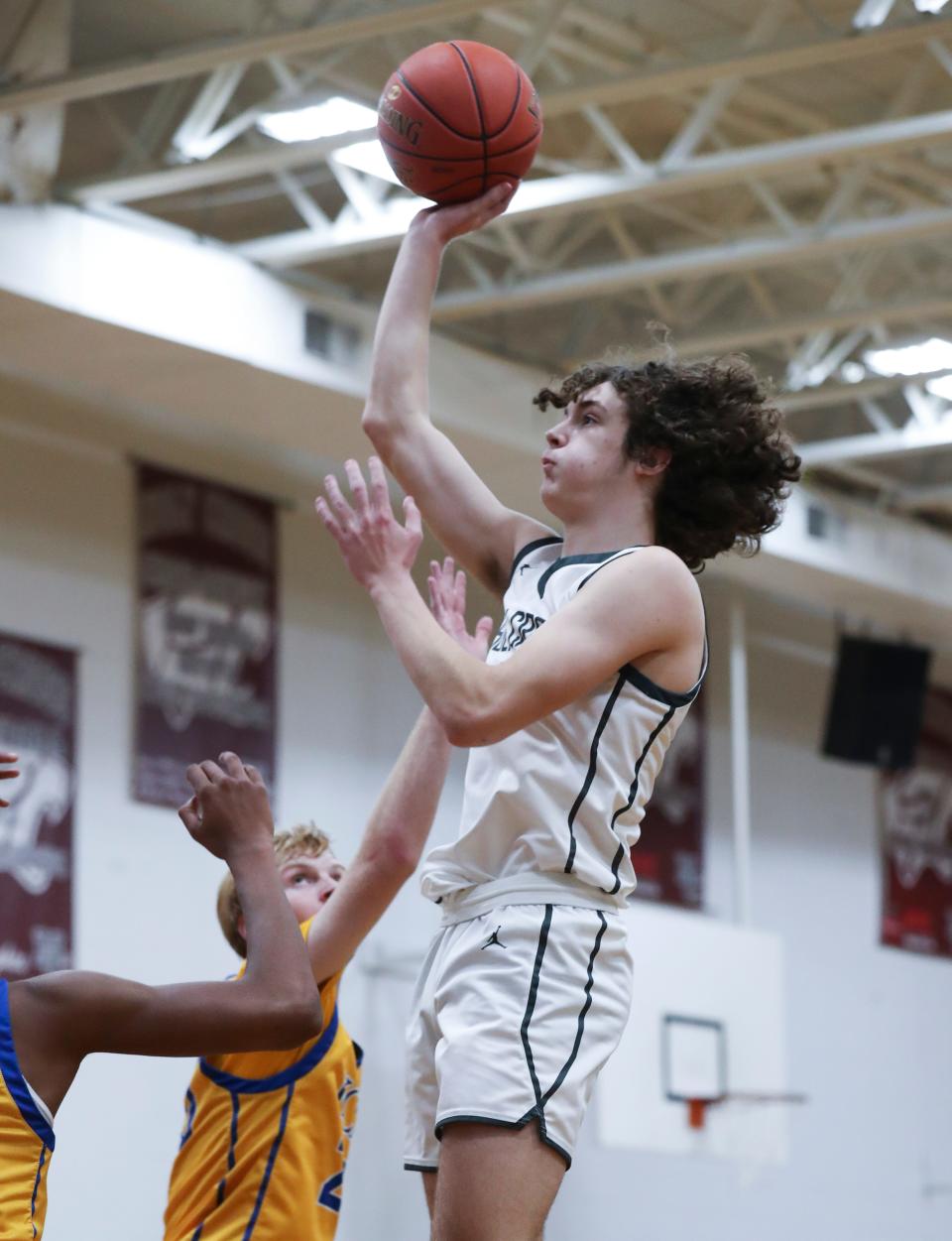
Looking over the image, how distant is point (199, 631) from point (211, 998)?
765 cm

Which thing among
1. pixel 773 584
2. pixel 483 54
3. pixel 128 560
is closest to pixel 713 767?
pixel 773 584

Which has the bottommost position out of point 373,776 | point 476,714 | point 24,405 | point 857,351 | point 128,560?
point 476,714

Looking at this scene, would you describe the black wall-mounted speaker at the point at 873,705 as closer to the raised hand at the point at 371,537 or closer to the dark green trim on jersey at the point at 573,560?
the dark green trim on jersey at the point at 573,560

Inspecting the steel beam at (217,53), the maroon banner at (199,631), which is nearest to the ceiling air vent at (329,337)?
the maroon banner at (199,631)

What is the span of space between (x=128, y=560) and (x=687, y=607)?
731 centimetres

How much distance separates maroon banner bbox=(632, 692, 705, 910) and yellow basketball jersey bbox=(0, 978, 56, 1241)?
976cm

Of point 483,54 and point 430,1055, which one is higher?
point 483,54

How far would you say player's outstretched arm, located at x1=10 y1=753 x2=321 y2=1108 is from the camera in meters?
2.52

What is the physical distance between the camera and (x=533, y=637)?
2.89 meters

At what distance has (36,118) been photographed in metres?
8.14

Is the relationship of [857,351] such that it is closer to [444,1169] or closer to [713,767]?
[713,767]

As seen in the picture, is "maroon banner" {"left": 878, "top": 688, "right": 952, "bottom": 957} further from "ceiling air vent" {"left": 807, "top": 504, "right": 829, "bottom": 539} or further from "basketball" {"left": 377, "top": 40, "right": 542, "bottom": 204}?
"basketball" {"left": 377, "top": 40, "right": 542, "bottom": 204}

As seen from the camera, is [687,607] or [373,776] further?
[373,776]

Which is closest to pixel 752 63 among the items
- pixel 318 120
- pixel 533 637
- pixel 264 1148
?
pixel 318 120
